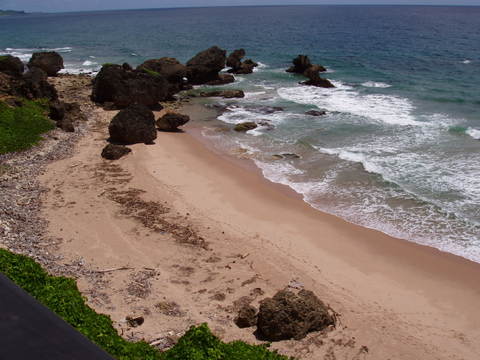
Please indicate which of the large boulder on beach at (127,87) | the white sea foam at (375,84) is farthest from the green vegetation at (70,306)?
the white sea foam at (375,84)

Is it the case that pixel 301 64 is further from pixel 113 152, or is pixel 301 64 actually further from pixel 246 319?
pixel 246 319

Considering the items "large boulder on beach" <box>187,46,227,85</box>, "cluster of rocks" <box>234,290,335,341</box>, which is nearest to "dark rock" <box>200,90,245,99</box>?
"large boulder on beach" <box>187,46,227,85</box>

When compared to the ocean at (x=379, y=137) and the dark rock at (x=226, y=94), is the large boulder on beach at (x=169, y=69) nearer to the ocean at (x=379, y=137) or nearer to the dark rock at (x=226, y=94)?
the dark rock at (x=226, y=94)

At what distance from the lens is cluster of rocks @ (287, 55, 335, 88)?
145 ft

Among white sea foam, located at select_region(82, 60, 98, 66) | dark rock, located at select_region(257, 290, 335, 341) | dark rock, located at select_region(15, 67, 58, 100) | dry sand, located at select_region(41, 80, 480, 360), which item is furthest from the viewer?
white sea foam, located at select_region(82, 60, 98, 66)

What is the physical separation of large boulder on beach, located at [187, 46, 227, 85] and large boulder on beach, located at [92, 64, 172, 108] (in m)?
11.3

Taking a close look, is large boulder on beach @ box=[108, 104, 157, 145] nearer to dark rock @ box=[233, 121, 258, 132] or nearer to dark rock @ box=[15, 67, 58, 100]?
dark rock @ box=[233, 121, 258, 132]

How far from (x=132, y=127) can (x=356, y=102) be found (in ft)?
65.1

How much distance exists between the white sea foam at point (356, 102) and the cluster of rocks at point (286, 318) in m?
22.0

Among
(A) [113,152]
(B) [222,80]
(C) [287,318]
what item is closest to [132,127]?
(A) [113,152]

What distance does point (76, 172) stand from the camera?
2102 cm

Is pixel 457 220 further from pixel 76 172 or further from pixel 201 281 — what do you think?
pixel 76 172

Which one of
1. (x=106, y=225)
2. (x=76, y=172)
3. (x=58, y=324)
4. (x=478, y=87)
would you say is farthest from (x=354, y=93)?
(x=58, y=324)

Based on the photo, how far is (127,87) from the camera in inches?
1286
